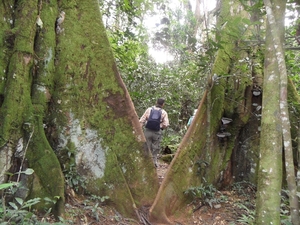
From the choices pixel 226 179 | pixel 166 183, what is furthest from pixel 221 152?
pixel 166 183

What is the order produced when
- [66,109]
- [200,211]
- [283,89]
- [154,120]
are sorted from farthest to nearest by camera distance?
[154,120], [200,211], [66,109], [283,89]

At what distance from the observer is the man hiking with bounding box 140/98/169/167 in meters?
6.26

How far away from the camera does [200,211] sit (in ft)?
Result: 14.7

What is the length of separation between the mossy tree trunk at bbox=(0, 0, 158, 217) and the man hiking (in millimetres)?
2064

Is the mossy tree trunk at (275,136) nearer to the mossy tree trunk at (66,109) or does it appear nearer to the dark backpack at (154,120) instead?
the mossy tree trunk at (66,109)

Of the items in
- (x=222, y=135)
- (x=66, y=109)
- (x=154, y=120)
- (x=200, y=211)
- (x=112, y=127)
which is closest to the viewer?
(x=66, y=109)

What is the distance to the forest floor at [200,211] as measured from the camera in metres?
3.42

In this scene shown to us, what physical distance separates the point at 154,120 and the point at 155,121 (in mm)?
33

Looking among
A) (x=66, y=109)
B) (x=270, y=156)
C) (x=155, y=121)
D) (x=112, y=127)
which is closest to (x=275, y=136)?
(x=270, y=156)

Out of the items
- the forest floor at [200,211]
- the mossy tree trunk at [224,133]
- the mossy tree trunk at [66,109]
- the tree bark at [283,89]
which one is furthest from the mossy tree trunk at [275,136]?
the mossy tree trunk at [66,109]

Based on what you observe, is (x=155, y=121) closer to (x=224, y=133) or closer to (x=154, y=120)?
(x=154, y=120)

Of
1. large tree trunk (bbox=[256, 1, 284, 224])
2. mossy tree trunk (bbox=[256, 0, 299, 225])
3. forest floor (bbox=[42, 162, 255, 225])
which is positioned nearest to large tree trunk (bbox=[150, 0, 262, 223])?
forest floor (bbox=[42, 162, 255, 225])

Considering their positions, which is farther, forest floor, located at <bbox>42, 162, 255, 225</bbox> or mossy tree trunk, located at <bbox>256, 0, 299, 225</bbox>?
forest floor, located at <bbox>42, 162, 255, 225</bbox>

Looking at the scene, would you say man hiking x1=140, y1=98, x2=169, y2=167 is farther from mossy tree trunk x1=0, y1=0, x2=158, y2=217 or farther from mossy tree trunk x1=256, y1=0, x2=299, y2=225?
mossy tree trunk x1=256, y1=0, x2=299, y2=225
